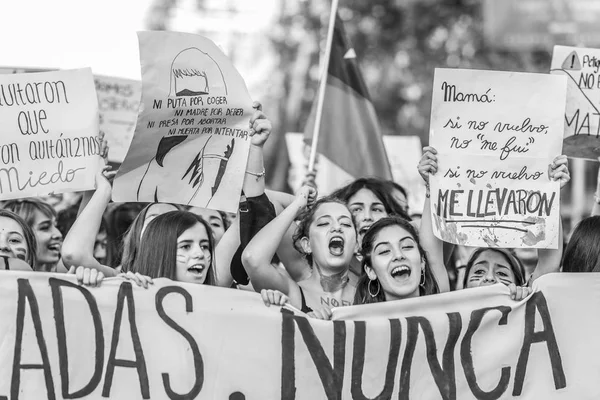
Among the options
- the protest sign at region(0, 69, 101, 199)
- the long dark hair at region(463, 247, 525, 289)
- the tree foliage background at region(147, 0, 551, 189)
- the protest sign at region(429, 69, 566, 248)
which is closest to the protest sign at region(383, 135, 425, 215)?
the long dark hair at region(463, 247, 525, 289)

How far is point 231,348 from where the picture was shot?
414 centimetres

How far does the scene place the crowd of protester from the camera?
436 centimetres

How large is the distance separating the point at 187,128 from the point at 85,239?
73 centimetres

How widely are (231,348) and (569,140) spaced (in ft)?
7.04

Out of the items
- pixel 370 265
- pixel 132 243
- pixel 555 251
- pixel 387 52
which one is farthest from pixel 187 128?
pixel 387 52

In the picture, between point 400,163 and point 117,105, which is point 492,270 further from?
point 400,163

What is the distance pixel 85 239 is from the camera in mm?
4262

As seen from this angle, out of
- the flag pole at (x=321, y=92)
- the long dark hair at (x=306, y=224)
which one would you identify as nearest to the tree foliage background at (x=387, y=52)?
the flag pole at (x=321, y=92)

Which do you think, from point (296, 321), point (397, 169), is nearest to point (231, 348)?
point (296, 321)

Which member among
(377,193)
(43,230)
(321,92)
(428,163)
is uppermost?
(321,92)

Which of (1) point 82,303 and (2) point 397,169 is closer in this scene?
(1) point 82,303

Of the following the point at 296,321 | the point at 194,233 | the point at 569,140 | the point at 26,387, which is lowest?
the point at 26,387

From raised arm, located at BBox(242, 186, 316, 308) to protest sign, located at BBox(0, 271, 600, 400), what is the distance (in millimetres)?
231

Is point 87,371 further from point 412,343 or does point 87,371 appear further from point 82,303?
point 412,343
